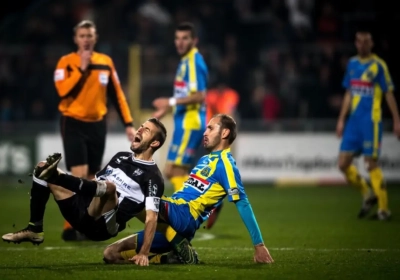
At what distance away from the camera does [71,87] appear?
10.0 meters

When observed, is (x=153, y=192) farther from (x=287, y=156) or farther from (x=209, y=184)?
(x=287, y=156)

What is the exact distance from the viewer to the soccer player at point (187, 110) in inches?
444

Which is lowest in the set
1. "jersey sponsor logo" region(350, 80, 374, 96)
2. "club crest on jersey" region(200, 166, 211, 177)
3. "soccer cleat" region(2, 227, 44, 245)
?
"soccer cleat" region(2, 227, 44, 245)

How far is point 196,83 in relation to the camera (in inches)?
443

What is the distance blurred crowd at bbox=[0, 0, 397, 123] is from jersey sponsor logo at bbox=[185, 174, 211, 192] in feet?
35.0

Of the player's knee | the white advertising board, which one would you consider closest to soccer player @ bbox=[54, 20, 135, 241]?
the player's knee

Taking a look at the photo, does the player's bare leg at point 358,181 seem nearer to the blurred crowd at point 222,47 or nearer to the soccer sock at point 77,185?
the soccer sock at point 77,185

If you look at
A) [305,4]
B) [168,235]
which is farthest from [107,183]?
[305,4]

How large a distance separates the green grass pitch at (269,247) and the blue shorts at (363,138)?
1.00 meters

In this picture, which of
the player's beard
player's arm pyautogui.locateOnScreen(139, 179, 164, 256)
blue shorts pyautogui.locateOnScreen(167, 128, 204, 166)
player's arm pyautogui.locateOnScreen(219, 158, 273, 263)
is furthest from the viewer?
blue shorts pyautogui.locateOnScreen(167, 128, 204, 166)

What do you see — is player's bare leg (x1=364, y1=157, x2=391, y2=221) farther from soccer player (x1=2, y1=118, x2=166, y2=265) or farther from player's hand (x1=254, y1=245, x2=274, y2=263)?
soccer player (x1=2, y1=118, x2=166, y2=265)

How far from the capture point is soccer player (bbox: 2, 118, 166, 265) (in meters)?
7.04

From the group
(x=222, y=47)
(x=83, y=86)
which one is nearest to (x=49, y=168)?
(x=83, y=86)

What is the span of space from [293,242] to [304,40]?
1098cm
